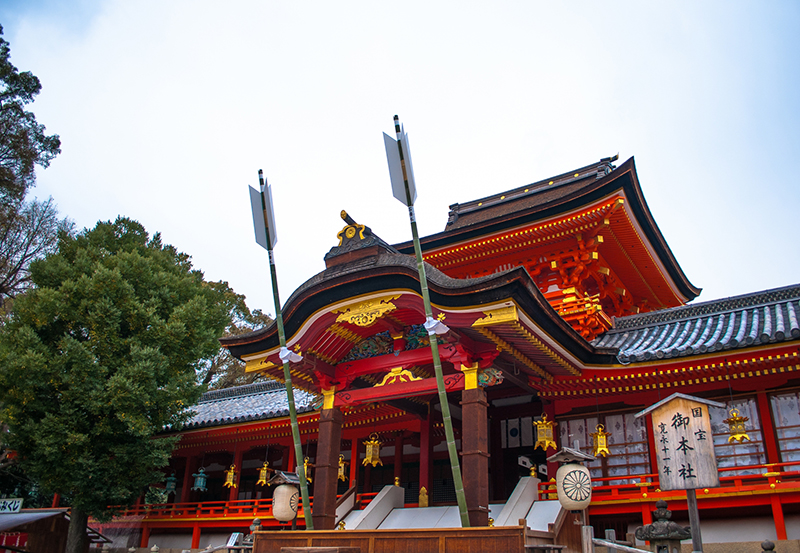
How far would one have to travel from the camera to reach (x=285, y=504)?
1055 centimetres

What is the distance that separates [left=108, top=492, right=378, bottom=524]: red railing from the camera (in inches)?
567

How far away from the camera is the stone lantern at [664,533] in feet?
20.4

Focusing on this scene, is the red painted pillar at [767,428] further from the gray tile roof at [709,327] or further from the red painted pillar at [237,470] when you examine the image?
the red painted pillar at [237,470]

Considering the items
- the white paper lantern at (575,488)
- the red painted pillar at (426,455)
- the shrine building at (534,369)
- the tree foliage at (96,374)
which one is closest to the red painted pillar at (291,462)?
the shrine building at (534,369)

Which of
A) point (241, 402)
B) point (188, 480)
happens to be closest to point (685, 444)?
point (188, 480)

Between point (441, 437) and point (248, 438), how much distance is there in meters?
5.69

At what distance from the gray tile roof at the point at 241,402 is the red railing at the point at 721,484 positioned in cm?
771

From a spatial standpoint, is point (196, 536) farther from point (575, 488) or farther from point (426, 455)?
point (575, 488)

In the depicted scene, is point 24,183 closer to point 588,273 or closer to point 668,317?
point 588,273

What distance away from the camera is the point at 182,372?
16.1 metres

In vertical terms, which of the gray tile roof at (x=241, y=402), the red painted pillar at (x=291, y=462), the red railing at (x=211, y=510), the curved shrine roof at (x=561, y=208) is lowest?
the red railing at (x=211, y=510)

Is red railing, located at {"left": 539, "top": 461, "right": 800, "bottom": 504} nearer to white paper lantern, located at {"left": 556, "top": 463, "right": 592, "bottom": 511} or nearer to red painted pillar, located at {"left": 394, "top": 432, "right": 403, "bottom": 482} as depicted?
white paper lantern, located at {"left": 556, "top": 463, "right": 592, "bottom": 511}

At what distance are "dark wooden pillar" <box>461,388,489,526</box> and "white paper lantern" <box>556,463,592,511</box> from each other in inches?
42.9

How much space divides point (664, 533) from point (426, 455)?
6.46 m
